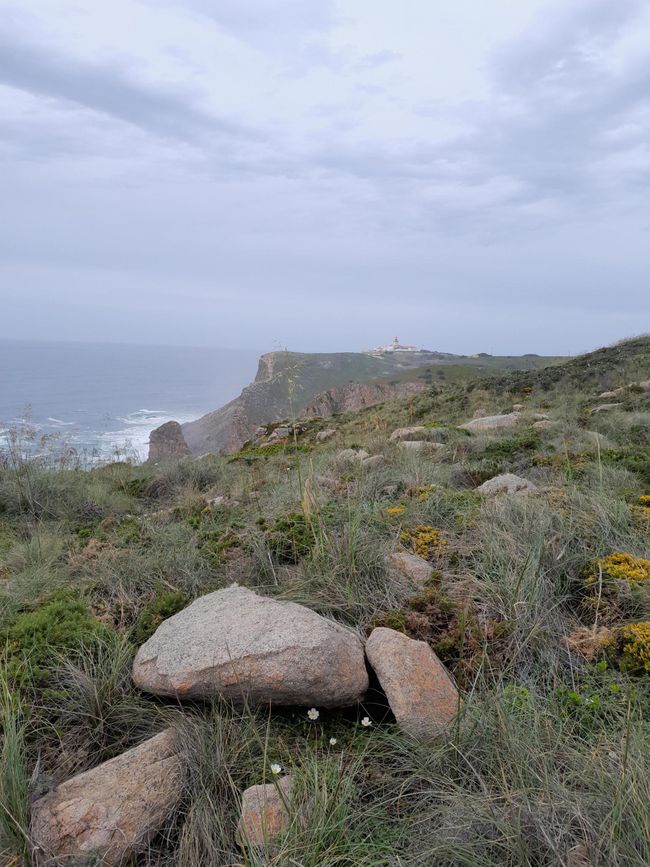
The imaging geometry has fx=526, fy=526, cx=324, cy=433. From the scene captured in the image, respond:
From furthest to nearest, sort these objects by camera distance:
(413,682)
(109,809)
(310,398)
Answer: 1. (310,398)
2. (413,682)
3. (109,809)

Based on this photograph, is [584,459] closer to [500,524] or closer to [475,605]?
[500,524]

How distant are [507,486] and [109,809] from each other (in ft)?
14.4

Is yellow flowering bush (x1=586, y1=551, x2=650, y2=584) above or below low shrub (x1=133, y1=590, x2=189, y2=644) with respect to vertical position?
above

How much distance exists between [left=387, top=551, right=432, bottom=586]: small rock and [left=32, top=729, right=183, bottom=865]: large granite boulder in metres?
1.85

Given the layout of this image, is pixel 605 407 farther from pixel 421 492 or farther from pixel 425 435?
pixel 421 492

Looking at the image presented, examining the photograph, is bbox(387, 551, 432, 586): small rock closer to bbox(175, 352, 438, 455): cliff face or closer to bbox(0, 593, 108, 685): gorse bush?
bbox(0, 593, 108, 685): gorse bush

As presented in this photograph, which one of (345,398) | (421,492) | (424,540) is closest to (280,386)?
(421,492)

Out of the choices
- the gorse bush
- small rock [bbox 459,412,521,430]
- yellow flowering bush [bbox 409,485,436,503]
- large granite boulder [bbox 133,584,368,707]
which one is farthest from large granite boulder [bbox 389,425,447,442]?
the gorse bush

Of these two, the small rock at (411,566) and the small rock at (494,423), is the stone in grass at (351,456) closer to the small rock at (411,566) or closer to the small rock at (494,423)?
the small rock at (494,423)

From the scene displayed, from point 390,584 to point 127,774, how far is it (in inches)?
74.4

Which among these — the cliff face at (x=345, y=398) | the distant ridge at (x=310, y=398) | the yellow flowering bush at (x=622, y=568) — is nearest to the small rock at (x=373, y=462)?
the yellow flowering bush at (x=622, y=568)

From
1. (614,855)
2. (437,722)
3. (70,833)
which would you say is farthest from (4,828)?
(614,855)

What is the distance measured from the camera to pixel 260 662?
2.63 m

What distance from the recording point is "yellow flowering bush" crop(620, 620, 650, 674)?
2.76 m
